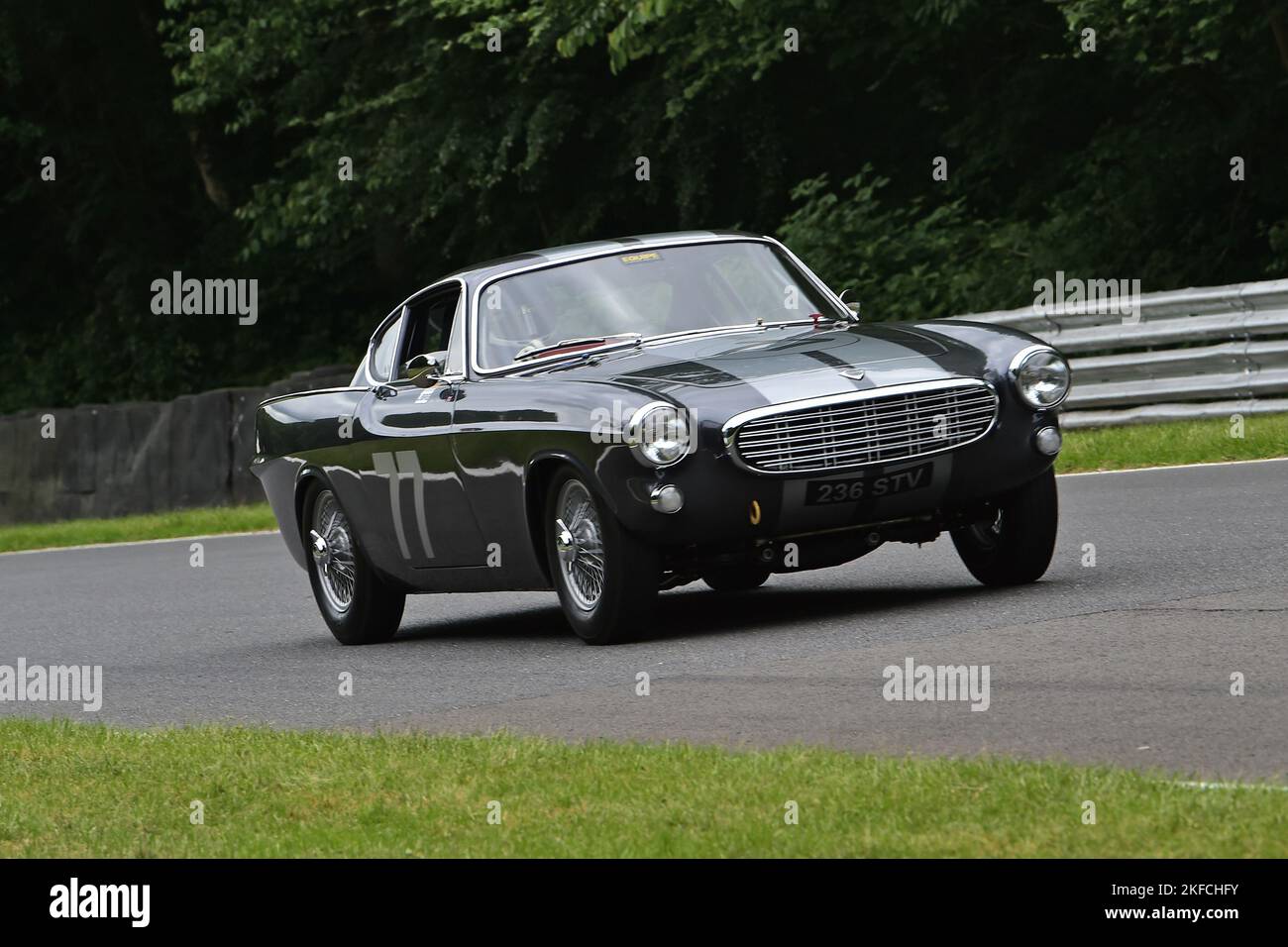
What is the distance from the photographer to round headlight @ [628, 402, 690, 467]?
9.10 meters

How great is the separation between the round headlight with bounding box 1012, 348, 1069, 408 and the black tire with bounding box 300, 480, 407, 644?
10.8 ft

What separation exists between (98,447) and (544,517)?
17020mm

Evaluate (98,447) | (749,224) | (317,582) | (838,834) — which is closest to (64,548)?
(98,447)

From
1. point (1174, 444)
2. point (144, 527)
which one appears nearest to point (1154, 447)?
point (1174, 444)

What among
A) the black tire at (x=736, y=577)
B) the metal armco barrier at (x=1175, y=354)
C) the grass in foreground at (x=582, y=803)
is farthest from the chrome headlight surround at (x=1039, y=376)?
the metal armco barrier at (x=1175, y=354)

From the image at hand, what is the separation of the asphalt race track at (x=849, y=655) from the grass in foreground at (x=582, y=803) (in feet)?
1.44

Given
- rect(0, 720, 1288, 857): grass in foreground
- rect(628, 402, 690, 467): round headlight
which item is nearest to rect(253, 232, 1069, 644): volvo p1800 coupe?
rect(628, 402, 690, 467): round headlight

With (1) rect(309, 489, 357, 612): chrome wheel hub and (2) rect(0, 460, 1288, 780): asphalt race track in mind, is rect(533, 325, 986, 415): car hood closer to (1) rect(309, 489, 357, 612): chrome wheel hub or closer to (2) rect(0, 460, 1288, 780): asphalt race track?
(2) rect(0, 460, 1288, 780): asphalt race track

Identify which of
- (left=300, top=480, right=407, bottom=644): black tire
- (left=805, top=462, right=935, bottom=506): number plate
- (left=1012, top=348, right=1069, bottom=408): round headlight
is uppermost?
(left=1012, top=348, right=1069, bottom=408): round headlight

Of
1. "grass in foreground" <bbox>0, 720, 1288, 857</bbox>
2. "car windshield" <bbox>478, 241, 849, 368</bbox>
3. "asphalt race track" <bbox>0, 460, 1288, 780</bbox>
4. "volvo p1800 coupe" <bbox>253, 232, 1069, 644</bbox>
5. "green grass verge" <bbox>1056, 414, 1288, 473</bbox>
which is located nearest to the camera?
"grass in foreground" <bbox>0, 720, 1288, 857</bbox>

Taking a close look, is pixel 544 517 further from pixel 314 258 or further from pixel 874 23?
pixel 314 258

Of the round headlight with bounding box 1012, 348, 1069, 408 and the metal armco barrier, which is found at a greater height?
the metal armco barrier

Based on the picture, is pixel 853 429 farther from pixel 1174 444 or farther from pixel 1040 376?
pixel 1174 444

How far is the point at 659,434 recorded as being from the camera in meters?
9.12
